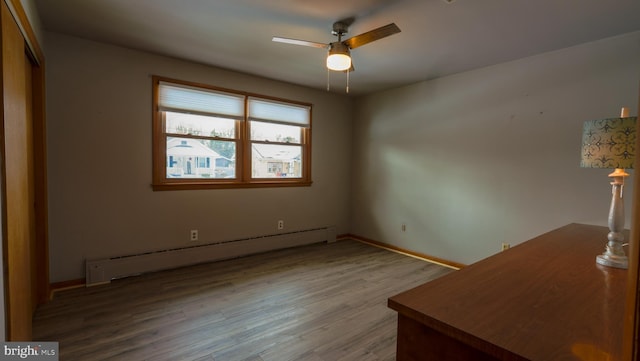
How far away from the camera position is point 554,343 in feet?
2.62

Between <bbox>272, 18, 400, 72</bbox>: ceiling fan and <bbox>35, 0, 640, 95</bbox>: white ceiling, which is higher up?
<bbox>35, 0, 640, 95</bbox>: white ceiling

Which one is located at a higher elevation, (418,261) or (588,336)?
(588,336)

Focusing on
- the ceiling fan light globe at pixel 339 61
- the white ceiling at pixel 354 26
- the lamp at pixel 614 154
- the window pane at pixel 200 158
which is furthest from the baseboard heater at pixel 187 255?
the lamp at pixel 614 154

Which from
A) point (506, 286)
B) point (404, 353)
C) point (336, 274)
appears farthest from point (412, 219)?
point (404, 353)

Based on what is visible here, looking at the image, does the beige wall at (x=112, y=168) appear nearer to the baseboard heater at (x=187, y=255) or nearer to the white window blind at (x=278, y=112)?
the baseboard heater at (x=187, y=255)

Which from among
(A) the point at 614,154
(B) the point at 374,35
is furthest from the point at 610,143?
(B) the point at 374,35

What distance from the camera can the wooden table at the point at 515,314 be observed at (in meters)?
0.79

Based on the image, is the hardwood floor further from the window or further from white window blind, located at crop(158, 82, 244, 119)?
white window blind, located at crop(158, 82, 244, 119)

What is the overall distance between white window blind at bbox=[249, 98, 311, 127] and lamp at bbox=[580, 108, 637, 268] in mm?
3564

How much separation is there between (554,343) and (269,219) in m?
3.82

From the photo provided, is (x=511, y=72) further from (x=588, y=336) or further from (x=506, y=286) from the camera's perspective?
(x=588, y=336)

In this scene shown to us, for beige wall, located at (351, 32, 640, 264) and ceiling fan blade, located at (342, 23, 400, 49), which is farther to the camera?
beige wall, located at (351, 32, 640, 264)

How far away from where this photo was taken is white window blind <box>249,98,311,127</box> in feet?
13.7

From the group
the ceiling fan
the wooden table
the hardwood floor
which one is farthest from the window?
the wooden table
